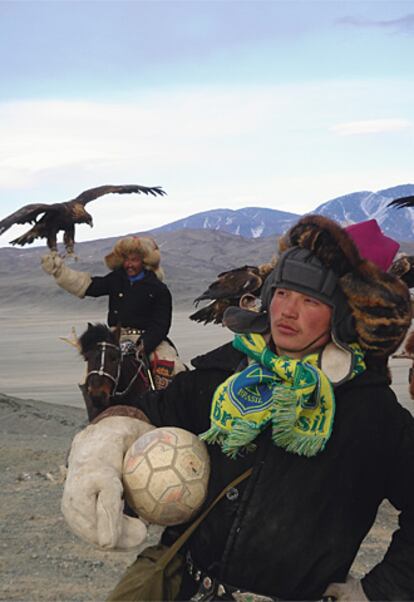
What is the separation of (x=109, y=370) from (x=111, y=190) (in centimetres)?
324

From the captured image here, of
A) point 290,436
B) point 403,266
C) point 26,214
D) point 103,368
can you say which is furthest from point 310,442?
point 26,214

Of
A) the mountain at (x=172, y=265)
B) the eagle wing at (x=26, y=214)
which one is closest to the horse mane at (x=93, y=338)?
the eagle wing at (x=26, y=214)

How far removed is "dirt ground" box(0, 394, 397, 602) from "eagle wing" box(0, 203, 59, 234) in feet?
8.32

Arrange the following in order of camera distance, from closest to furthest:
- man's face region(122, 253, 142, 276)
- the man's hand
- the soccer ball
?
the soccer ball → the man's hand → man's face region(122, 253, 142, 276)

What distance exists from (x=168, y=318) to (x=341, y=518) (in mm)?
6146

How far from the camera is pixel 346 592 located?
9.28ft

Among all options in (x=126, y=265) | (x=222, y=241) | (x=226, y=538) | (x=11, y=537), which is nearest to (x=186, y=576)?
(x=226, y=538)

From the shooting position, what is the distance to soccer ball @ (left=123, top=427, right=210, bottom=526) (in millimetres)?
2713

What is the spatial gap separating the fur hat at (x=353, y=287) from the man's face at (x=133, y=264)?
19.2ft

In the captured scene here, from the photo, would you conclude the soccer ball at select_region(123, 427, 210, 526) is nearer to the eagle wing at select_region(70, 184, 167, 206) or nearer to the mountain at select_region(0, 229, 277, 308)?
the eagle wing at select_region(70, 184, 167, 206)

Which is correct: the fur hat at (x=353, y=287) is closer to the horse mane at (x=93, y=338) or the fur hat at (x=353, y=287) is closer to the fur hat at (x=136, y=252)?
the horse mane at (x=93, y=338)

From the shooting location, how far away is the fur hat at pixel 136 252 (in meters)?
8.69

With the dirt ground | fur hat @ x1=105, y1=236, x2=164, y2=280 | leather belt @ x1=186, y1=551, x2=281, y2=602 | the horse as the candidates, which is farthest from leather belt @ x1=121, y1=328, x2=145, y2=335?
leather belt @ x1=186, y1=551, x2=281, y2=602

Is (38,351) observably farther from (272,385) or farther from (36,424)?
(272,385)
